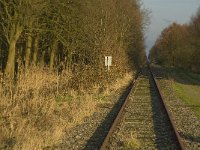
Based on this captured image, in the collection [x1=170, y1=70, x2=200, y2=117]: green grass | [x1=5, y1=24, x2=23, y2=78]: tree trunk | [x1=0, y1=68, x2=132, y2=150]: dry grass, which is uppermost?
[x1=5, y1=24, x2=23, y2=78]: tree trunk

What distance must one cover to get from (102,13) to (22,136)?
2082 centimetres

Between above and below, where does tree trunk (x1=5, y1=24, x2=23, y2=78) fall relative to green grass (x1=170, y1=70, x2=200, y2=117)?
above

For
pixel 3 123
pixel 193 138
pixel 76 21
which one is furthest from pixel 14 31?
pixel 193 138

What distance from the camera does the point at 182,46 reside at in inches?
3339

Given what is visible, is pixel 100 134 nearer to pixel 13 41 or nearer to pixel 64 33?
pixel 13 41

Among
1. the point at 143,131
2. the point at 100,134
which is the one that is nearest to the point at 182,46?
the point at 143,131

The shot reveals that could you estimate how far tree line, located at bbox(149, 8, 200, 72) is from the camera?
222 ft

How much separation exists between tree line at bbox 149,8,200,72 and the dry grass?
154ft

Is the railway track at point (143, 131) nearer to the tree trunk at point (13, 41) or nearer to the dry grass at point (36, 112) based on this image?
the dry grass at point (36, 112)

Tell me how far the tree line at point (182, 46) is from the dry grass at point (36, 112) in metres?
46.9

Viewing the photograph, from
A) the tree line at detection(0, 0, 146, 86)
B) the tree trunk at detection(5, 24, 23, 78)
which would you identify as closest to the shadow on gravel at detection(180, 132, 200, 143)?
the tree line at detection(0, 0, 146, 86)

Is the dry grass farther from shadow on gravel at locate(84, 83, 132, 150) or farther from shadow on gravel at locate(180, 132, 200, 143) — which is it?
shadow on gravel at locate(180, 132, 200, 143)

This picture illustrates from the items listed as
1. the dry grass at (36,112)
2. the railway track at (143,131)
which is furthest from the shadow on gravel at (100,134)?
the dry grass at (36,112)

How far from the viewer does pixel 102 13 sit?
3125 centimetres
